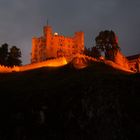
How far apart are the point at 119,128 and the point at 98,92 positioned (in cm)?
910

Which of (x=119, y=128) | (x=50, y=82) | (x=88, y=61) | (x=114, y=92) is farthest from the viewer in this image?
(x=88, y=61)

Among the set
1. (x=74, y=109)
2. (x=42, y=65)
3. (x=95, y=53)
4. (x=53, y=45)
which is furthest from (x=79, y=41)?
(x=74, y=109)

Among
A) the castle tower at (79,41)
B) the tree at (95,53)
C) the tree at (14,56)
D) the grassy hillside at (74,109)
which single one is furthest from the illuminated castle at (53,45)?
the grassy hillside at (74,109)

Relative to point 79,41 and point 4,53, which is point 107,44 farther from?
point 4,53

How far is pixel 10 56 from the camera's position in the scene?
115875 mm

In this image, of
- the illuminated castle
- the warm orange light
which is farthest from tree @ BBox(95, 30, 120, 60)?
the illuminated castle

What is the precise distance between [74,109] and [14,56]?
49909 mm

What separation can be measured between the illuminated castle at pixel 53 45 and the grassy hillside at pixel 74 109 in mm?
48309

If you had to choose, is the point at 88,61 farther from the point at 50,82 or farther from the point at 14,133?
the point at 14,133

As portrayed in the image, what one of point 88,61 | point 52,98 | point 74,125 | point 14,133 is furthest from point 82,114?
point 88,61

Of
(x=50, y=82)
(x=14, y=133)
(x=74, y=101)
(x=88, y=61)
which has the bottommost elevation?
(x=14, y=133)

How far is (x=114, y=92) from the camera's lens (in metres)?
71.4

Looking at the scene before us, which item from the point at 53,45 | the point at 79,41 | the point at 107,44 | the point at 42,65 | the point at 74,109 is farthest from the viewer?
the point at 79,41

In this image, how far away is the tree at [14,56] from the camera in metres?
114
